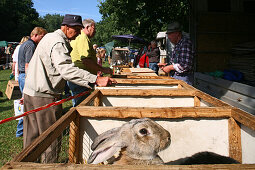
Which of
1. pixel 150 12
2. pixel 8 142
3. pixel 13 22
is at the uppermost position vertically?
pixel 13 22

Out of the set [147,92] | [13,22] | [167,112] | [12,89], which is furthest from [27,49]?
[13,22]

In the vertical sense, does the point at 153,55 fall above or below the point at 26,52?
above

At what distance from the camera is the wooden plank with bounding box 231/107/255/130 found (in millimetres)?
1608

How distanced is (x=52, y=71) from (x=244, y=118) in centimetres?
220

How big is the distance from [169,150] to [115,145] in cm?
90

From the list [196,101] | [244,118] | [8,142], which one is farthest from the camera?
[8,142]

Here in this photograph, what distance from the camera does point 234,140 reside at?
6.55ft

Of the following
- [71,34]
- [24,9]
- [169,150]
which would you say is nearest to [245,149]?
[169,150]

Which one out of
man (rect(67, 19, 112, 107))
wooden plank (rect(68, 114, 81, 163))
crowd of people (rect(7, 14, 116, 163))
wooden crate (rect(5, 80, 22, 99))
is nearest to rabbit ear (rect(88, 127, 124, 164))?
wooden plank (rect(68, 114, 81, 163))

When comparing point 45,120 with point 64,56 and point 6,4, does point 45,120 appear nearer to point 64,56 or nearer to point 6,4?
point 64,56

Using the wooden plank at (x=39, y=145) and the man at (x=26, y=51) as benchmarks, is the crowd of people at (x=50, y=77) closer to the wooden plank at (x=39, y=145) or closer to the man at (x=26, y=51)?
the wooden plank at (x=39, y=145)

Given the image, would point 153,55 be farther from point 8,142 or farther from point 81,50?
point 8,142

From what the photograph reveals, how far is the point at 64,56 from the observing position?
2.38m

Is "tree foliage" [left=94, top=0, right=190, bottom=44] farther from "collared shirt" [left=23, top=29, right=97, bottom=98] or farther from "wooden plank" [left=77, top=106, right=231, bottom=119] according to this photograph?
"wooden plank" [left=77, top=106, right=231, bottom=119]
